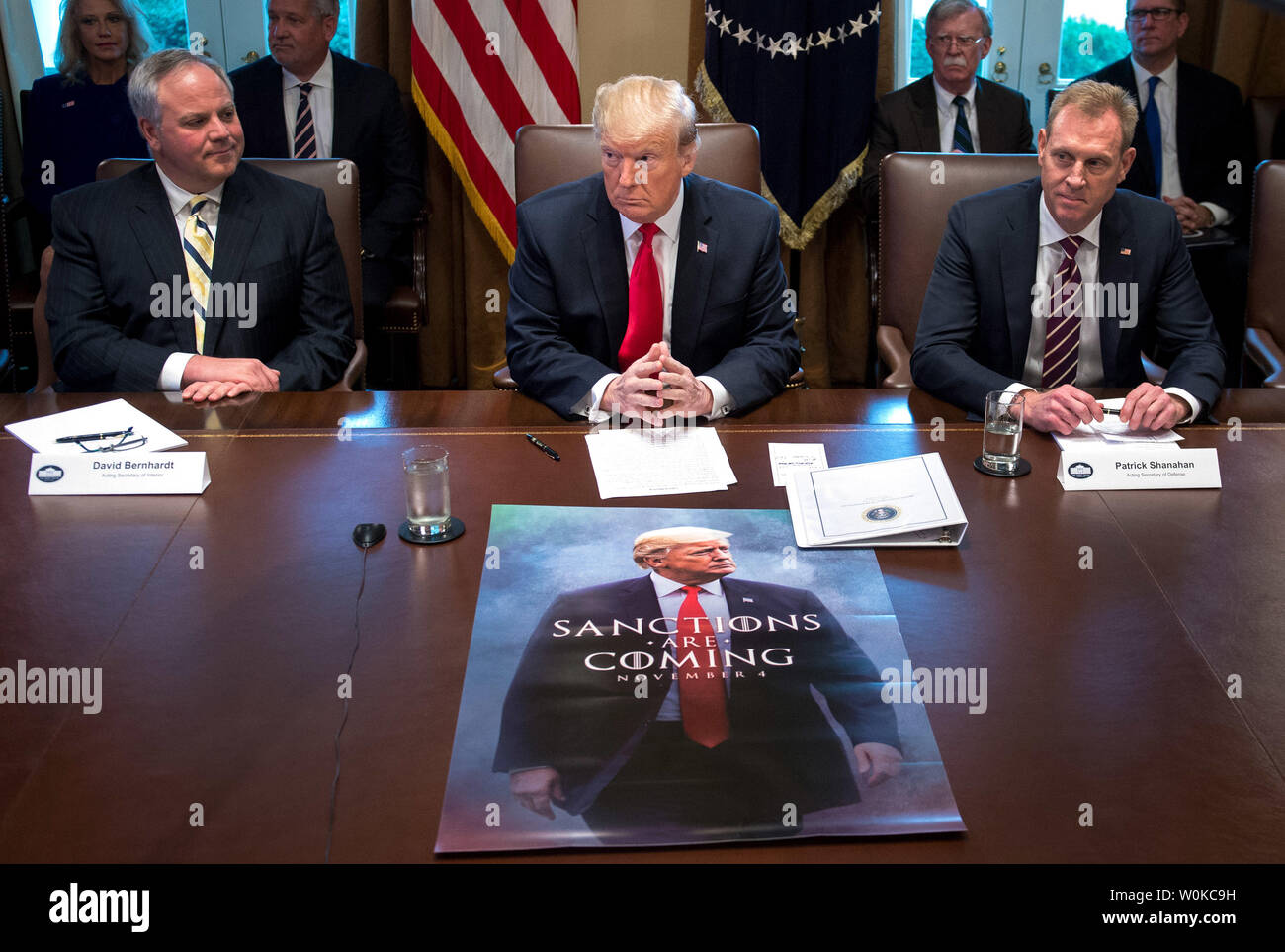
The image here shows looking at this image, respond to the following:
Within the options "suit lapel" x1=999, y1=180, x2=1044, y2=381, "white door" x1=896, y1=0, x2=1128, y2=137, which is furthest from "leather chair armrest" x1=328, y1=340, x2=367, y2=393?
"white door" x1=896, y1=0, x2=1128, y2=137

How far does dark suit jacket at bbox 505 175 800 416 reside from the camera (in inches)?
97.0

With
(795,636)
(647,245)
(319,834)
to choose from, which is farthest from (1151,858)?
(647,245)

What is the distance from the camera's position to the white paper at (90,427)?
1938 millimetres

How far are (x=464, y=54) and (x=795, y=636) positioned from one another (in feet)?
10.6

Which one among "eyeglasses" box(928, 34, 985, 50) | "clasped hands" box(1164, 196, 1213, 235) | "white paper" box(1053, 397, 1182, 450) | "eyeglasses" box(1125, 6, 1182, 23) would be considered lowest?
"white paper" box(1053, 397, 1182, 450)

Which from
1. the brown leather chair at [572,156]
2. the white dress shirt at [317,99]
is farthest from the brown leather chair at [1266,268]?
the white dress shirt at [317,99]

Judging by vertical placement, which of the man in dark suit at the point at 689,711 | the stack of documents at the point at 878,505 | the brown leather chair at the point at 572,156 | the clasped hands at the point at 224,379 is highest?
the brown leather chair at the point at 572,156

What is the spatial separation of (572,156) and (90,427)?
1274 mm

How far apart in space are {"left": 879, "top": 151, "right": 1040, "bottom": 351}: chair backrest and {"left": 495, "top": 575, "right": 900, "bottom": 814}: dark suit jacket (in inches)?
60.4

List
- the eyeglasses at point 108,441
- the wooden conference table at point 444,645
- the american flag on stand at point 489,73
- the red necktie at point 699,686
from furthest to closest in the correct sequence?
1. the american flag on stand at point 489,73
2. the eyeglasses at point 108,441
3. the red necktie at point 699,686
4. the wooden conference table at point 444,645

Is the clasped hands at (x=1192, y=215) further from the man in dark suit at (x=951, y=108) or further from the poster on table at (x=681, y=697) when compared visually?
the poster on table at (x=681, y=697)

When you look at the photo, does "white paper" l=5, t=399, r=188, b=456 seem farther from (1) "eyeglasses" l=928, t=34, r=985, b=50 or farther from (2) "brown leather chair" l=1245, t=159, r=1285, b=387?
(1) "eyeglasses" l=928, t=34, r=985, b=50

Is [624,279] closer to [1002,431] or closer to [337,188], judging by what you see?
[337,188]

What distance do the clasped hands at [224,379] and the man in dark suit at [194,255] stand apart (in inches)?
5.8
